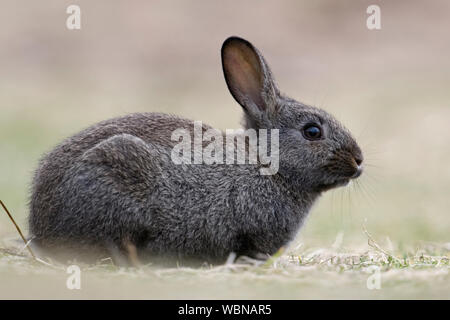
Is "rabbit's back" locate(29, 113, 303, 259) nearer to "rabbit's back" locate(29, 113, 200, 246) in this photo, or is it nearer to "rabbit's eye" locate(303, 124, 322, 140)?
"rabbit's back" locate(29, 113, 200, 246)

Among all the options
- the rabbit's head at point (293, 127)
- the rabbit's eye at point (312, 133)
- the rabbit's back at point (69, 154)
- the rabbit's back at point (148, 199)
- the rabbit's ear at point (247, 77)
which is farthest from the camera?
the rabbit's ear at point (247, 77)

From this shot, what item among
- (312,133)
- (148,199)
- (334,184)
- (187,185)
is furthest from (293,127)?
(148,199)

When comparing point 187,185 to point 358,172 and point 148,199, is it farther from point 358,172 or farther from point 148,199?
point 358,172

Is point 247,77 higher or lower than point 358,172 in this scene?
higher

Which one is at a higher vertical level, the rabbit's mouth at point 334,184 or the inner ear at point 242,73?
the inner ear at point 242,73

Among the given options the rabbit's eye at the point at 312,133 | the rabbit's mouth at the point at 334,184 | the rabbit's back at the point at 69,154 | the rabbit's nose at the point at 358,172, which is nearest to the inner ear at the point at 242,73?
the rabbit's eye at the point at 312,133

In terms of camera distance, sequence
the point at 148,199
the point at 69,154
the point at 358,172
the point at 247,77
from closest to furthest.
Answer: the point at 148,199, the point at 69,154, the point at 358,172, the point at 247,77

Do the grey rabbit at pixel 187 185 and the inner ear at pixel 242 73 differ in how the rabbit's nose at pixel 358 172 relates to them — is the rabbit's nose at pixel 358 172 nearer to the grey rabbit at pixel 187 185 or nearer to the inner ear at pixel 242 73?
the grey rabbit at pixel 187 185
